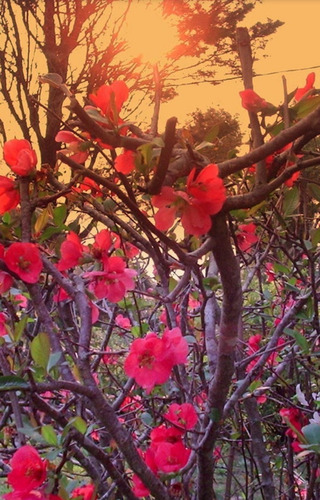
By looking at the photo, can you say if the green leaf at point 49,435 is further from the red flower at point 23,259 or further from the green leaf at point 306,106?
the green leaf at point 306,106

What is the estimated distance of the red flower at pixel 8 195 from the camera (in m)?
0.77

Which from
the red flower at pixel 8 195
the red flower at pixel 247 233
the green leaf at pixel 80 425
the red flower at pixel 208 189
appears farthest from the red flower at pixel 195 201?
the red flower at pixel 247 233

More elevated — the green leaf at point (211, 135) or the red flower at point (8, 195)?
the green leaf at point (211, 135)

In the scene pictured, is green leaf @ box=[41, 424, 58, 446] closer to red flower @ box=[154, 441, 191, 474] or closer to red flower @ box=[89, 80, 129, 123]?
red flower @ box=[154, 441, 191, 474]

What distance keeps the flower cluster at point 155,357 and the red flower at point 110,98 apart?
1.30ft

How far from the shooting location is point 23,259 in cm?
78

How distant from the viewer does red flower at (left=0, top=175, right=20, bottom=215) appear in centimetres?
77

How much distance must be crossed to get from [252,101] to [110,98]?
0.64ft

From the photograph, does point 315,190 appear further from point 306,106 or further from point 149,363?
point 149,363

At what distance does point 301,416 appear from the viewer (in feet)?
4.63

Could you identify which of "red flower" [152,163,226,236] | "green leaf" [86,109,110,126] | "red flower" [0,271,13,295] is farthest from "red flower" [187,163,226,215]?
"red flower" [0,271,13,295]

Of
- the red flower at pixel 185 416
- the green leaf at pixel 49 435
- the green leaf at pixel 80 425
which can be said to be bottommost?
the green leaf at pixel 49 435

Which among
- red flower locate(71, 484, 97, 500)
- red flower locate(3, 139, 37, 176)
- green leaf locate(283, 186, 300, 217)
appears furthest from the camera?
green leaf locate(283, 186, 300, 217)

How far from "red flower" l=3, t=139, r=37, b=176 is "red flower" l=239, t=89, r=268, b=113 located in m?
0.29
